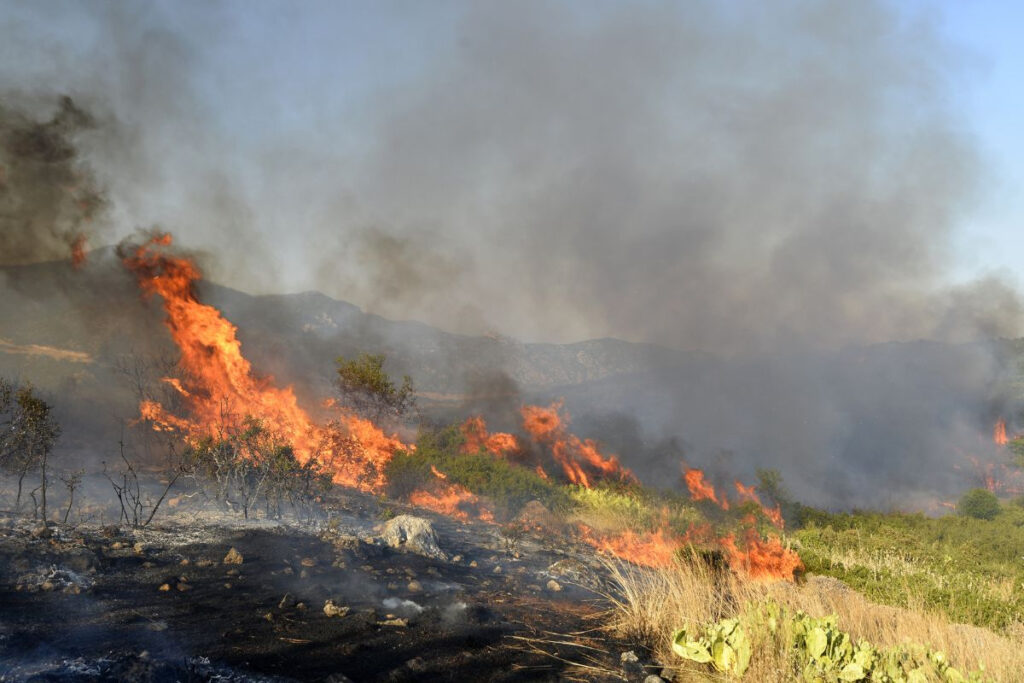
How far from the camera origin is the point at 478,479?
1881 centimetres

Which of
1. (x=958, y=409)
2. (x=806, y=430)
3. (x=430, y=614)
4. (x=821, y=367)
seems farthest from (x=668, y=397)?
(x=430, y=614)

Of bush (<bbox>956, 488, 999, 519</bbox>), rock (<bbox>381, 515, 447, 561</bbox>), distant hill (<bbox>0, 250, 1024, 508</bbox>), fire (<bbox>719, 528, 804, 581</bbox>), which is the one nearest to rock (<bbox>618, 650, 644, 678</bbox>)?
rock (<bbox>381, 515, 447, 561</bbox>)

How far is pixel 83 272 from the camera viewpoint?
38062 mm

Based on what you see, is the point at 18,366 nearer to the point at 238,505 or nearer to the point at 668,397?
the point at 238,505

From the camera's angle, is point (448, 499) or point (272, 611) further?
point (448, 499)

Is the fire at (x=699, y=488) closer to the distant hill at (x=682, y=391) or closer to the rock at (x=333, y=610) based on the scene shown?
the distant hill at (x=682, y=391)

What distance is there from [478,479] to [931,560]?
49.4 ft

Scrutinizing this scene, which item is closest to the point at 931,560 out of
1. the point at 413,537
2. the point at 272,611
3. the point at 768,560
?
the point at 768,560

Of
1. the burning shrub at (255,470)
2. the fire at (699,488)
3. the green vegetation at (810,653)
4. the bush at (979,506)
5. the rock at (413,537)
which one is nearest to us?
the green vegetation at (810,653)

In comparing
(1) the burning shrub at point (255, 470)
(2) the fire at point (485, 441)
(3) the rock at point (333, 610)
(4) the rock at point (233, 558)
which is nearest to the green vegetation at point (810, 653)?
(3) the rock at point (333, 610)

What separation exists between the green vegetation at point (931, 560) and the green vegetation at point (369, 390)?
52.8 ft

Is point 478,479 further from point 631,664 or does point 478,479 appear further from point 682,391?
point 682,391

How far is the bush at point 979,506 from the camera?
995 inches

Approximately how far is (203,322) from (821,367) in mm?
60772
